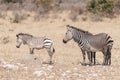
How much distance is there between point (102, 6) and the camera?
3962cm

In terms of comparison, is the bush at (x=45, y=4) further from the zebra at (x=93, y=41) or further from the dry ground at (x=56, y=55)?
the zebra at (x=93, y=41)

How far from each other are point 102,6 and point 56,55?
70.7 ft

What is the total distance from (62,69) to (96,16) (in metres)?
24.5

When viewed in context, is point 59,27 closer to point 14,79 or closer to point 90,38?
point 90,38

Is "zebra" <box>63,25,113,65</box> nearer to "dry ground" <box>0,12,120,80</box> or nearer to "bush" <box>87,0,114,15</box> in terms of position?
"dry ground" <box>0,12,120,80</box>

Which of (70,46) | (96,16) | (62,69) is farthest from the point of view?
(96,16)

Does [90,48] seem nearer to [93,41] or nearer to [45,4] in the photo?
[93,41]

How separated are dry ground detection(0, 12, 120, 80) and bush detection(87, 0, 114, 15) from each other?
1.66 meters

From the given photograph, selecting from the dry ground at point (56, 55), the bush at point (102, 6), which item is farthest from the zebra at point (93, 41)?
the bush at point (102, 6)

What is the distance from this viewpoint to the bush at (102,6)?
39094 millimetres

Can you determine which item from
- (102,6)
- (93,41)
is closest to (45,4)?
(102,6)

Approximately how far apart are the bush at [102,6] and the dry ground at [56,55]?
1657 mm

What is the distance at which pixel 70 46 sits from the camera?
22656 millimetres

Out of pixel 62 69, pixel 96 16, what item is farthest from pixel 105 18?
pixel 62 69
